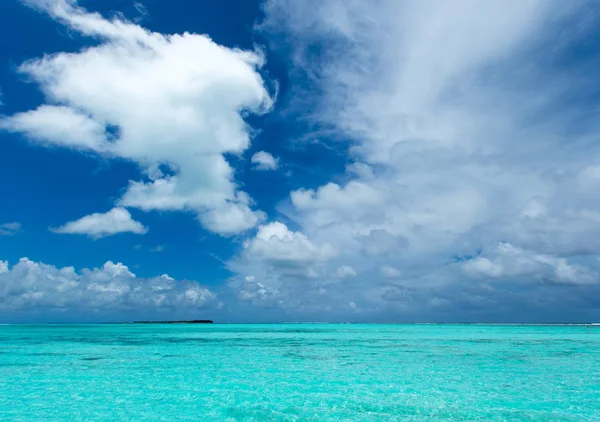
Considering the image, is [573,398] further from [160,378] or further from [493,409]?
[160,378]

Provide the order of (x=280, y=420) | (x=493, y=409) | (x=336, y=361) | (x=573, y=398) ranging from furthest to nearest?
(x=336, y=361) → (x=573, y=398) → (x=493, y=409) → (x=280, y=420)

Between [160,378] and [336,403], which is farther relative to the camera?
[160,378]

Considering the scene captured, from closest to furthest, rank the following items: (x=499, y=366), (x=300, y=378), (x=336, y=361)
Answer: (x=300, y=378) < (x=499, y=366) < (x=336, y=361)

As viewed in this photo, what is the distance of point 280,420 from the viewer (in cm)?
1376

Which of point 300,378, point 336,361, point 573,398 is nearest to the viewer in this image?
point 573,398

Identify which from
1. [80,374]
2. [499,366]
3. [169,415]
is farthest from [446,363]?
[80,374]

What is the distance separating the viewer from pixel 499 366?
25.8 meters

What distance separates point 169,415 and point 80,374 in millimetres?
10512

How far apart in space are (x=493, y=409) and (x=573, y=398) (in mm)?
4580

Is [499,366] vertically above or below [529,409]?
above

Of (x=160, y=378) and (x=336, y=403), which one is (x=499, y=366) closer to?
(x=336, y=403)

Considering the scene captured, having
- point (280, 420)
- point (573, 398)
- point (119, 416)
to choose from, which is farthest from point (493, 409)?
point (119, 416)

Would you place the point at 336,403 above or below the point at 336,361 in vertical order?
below

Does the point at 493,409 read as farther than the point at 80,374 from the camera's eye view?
No
